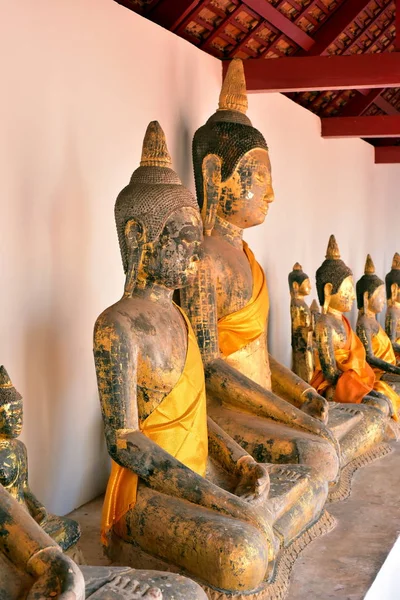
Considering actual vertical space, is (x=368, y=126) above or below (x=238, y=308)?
above

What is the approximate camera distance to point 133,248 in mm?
3316

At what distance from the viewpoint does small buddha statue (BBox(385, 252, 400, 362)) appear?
703 centimetres

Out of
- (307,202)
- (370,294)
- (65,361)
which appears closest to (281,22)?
(307,202)

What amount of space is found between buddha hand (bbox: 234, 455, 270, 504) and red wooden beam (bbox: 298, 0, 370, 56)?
400 centimetres

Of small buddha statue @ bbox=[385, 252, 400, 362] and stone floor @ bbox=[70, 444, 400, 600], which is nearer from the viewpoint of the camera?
stone floor @ bbox=[70, 444, 400, 600]

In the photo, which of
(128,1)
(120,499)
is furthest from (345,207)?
(120,499)

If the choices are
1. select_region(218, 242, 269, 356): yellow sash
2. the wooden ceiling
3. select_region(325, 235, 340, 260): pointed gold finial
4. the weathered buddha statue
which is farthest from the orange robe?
the weathered buddha statue

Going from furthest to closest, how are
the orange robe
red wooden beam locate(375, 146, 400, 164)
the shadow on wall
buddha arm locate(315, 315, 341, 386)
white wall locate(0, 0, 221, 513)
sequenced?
red wooden beam locate(375, 146, 400, 164) → buddha arm locate(315, 315, 341, 386) → the orange robe → the shadow on wall → white wall locate(0, 0, 221, 513)

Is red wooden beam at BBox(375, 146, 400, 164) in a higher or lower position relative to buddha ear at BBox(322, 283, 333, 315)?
higher

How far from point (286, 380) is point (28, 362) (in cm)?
149

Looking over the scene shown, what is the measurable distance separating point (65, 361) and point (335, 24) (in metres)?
3.82

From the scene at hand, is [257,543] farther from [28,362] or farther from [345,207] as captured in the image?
[345,207]

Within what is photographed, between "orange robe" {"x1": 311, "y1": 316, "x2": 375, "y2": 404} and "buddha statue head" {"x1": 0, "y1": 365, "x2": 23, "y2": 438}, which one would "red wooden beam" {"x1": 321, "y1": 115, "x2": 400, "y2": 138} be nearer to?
"orange robe" {"x1": 311, "y1": 316, "x2": 375, "y2": 404}

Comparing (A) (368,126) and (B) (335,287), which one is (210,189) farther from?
(A) (368,126)
